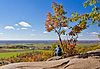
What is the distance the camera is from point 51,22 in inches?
583

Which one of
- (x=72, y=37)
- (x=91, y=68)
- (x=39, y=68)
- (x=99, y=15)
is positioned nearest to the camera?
(x=91, y=68)

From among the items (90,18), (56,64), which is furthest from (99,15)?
(56,64)

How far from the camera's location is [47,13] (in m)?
15.1

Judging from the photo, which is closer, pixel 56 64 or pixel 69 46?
pixel 56 64

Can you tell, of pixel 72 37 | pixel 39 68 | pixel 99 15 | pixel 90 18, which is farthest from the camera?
pixel 72 37

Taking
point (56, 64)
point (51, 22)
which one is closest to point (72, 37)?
point (51, 22)

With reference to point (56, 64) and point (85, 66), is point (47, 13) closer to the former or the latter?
point (56, 64)

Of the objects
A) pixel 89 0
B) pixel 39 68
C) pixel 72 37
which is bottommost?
pixel 39 68

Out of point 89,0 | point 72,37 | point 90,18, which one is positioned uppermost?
point 89,0

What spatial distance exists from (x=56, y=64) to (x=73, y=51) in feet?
26.8

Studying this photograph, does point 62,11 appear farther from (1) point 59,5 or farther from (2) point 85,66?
(2) point 85,66

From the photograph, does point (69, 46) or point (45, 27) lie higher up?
point (45, 27)

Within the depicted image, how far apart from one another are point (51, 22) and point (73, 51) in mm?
4758

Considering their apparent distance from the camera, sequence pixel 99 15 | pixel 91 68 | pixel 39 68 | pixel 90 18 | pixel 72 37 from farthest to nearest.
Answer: pixel 72 37
pixel 90 18
pixel 99 15
pixel 39 68
pixel 91 68
